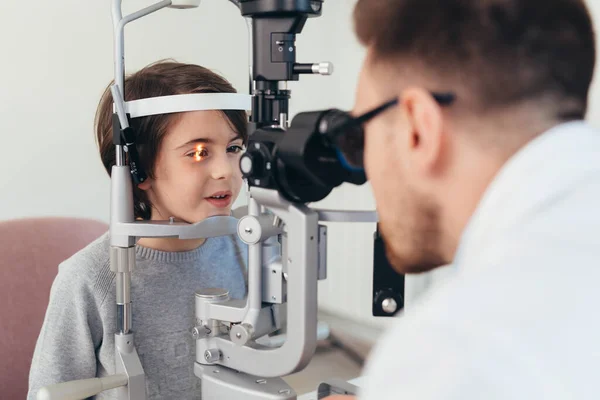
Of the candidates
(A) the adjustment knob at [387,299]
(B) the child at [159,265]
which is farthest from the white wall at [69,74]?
(A) the adjustment knob at [387,299]

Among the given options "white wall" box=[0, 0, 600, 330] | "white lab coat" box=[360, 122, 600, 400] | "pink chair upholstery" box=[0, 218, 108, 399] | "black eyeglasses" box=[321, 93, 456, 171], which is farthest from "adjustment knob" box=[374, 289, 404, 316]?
"white wall" box=[0, 0, 600, 330]

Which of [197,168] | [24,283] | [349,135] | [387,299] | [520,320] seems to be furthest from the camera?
[24,283]

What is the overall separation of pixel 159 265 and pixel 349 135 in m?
0.65

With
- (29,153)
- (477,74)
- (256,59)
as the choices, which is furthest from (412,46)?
(29,153)

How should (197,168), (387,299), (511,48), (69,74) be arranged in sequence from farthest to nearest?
Result: (69,74)
(197,168)
(387,299)
(511,48)

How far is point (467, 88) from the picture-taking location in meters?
0.69

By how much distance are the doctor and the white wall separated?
1.54 metres

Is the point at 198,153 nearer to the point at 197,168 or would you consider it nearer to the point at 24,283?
the point at 197,168

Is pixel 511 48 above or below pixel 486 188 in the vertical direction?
above

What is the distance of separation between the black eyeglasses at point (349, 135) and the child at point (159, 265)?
18.7 inches

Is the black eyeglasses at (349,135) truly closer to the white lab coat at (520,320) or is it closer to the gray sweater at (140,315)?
the white lab coat at (520,320)

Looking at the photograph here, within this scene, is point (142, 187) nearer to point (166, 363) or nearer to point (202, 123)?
point (202, 123)

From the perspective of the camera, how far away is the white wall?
2.18 meters

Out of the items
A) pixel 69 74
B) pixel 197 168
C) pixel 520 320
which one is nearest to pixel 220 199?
pixel 197 168
